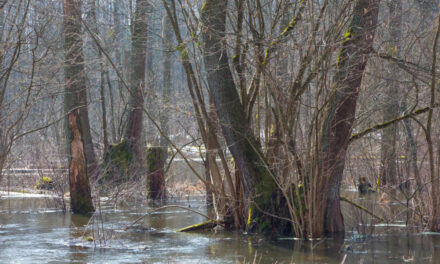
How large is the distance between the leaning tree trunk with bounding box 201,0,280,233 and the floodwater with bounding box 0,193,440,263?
0.60 meters

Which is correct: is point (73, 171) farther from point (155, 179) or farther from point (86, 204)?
point (155, 179)

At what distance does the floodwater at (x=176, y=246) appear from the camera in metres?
8.53

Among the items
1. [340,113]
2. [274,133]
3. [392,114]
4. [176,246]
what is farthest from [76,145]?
[392,114]

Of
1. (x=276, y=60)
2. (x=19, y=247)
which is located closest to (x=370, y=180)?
(x=276, y=60)

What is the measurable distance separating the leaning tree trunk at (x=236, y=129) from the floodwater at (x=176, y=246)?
1.95ft

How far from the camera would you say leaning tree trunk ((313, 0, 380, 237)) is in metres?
9.34

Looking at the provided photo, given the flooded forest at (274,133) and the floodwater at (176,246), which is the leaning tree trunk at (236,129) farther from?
the floodwater at (176,246)

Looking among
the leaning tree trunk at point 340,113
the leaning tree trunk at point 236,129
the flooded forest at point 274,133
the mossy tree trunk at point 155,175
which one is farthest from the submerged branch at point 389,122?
the mossy tree trunk at point 155,175

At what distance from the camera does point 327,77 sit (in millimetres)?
9680

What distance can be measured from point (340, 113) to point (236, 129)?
5.84 ft

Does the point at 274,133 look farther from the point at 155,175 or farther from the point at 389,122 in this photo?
the point at 155,175

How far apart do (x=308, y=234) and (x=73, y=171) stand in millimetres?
6243

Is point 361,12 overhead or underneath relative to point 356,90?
overhead

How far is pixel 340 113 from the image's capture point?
9742mm
